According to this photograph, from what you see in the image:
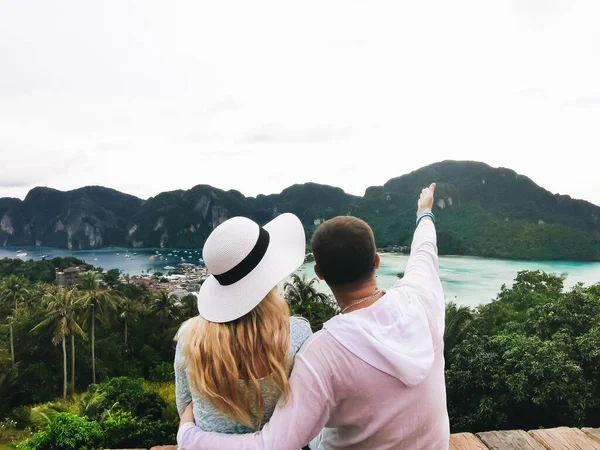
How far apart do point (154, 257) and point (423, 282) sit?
349ft

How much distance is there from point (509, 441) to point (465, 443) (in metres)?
0.16

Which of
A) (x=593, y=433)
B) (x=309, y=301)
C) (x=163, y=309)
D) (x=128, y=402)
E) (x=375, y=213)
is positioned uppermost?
(x=375, y=213)

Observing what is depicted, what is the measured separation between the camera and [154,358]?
23609 millimetres

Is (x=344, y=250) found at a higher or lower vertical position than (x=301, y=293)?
higher

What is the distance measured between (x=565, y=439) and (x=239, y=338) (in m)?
1.24

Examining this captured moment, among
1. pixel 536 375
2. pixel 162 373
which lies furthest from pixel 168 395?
pixel 536 375

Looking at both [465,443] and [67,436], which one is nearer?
[465,443]

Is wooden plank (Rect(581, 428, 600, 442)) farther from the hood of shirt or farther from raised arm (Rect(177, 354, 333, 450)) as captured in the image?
raised arm (Rect(177, 354, 333, 450))

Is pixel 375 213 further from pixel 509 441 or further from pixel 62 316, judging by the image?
pixel 509 441

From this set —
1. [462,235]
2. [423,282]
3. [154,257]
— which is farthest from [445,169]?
[423,282]

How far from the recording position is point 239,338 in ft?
3.12

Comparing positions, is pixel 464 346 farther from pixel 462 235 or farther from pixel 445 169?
pixel 445 169

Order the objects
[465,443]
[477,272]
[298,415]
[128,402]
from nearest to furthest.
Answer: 1. [298,415]
2. [465,443]
3. [128,402]
4. [477,272]

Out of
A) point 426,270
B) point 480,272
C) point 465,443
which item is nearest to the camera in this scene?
point 426,270
